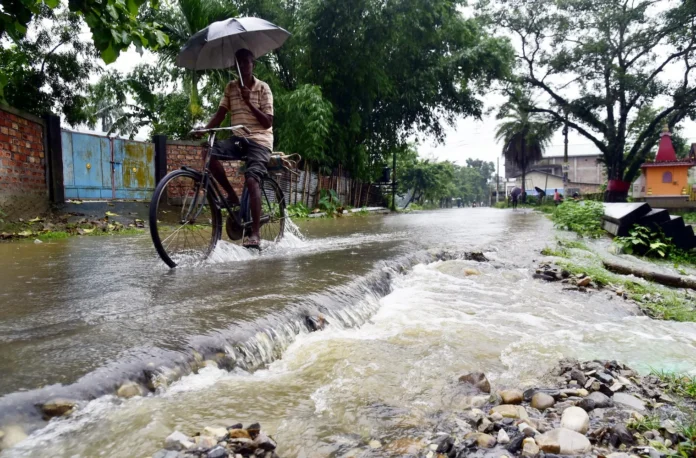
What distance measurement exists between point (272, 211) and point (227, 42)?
1.75 metres

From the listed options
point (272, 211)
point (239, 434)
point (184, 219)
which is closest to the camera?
point (239, 434)

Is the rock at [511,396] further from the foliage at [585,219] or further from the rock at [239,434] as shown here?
the foliage at [585,219]

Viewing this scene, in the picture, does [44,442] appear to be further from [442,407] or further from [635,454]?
[635,454]

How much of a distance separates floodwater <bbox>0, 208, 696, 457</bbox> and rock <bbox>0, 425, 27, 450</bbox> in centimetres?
2

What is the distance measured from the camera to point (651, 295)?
4.03 m

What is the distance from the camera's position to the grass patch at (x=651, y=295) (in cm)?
346

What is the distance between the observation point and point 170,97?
1973 centimetres

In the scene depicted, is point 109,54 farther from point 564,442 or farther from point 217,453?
point 564,442

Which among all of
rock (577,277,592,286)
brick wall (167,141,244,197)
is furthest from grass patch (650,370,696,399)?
brick wall (167,141,244,197)

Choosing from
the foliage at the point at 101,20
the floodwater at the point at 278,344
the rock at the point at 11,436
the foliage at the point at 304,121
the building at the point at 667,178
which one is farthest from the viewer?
the building at the point at 667,178

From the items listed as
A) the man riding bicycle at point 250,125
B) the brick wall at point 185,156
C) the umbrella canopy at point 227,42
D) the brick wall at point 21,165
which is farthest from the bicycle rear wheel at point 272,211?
the brick wall at point 185,156

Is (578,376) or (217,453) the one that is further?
(578,376)

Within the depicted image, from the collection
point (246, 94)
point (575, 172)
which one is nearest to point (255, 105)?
point (246, 94)

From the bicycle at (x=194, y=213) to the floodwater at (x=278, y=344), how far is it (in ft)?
0.68
